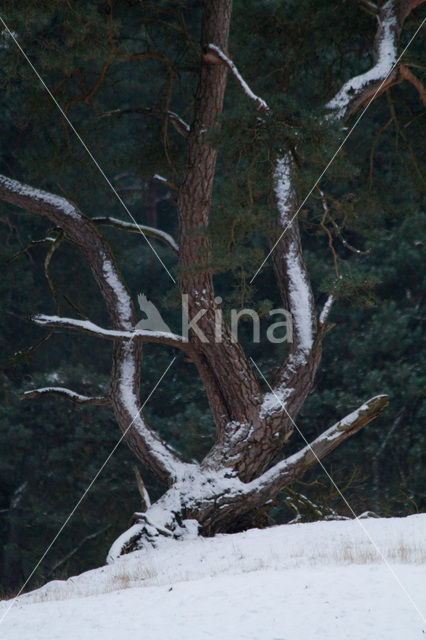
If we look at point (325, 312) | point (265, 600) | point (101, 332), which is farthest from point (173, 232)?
point (265, 600)

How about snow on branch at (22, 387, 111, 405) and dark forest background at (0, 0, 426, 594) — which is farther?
snow on branch at (22, 387, 111, 405)

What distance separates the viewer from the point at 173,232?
20.3 m

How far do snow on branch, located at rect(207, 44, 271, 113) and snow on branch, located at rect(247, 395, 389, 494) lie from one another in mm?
3301

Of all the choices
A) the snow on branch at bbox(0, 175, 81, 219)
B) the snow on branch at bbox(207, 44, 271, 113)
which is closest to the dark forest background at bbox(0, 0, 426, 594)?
the snow on branch at bbox(207, 44, 271, 113)

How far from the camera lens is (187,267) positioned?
7.23 metres

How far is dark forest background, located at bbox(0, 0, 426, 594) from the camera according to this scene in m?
7.62

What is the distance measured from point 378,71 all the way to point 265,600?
6.13m

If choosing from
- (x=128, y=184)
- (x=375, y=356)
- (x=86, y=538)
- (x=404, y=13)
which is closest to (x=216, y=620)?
(x=404, y=13)

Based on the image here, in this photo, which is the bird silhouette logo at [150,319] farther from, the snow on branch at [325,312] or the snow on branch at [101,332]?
the snow on branch at [325,312]

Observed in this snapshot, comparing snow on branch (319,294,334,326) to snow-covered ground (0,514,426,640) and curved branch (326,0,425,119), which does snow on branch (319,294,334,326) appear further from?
snow-covered ground (0,514,426,640)

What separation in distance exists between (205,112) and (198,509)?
4290 mm

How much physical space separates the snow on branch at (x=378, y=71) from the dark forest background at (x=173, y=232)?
0.29 m

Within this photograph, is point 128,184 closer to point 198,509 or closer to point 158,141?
point 158,141

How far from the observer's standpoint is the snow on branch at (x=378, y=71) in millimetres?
7945
